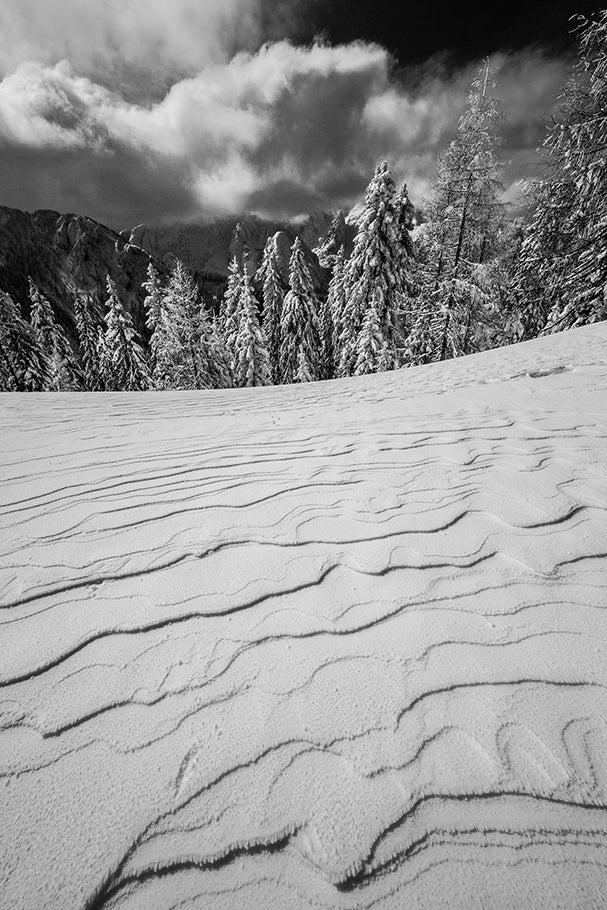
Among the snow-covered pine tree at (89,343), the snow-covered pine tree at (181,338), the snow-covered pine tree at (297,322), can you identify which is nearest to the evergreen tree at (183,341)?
the snow-covered pine tree at (181,338)

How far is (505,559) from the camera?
74.4 inches

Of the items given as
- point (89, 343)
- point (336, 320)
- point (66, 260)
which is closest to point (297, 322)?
point (336, 320)

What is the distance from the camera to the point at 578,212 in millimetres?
12773

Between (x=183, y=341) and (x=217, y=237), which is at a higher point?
(x=217, y=237)

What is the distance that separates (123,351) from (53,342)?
10.4m

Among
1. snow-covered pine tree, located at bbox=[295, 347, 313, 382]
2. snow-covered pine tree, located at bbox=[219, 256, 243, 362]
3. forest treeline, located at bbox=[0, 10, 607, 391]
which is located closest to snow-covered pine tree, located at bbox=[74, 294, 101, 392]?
forest treeline, located at bbox=[0, 10, 607, 391]

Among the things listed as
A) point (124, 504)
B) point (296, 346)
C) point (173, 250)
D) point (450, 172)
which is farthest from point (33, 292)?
point (173, 250)

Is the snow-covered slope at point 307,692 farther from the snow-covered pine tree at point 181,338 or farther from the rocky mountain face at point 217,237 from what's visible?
the rocky mountain face at point 217,237

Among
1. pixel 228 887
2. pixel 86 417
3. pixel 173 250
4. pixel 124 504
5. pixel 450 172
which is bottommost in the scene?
pixel 228 887

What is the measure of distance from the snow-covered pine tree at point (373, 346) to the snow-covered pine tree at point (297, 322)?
7.33 meters

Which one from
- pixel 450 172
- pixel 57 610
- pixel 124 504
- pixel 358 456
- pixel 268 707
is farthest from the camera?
pixel 450 172

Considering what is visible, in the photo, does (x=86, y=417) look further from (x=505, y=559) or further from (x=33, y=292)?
(x=33, y=292)

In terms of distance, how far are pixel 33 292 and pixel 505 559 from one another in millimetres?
36070

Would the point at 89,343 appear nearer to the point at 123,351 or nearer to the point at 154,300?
the point at 123,351
